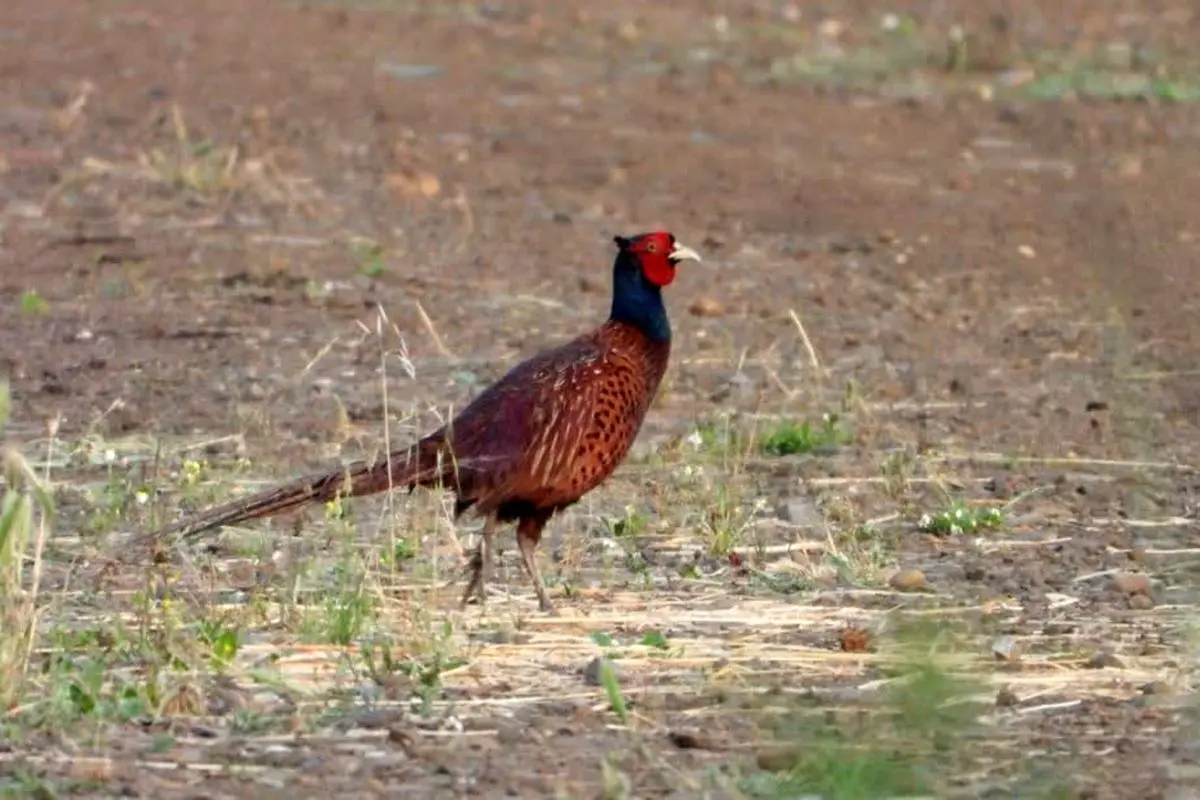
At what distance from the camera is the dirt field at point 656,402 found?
16.7 ft

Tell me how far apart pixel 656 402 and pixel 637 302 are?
7.10ft

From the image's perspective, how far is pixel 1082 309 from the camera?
35.9 feet

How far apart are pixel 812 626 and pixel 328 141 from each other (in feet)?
30.6

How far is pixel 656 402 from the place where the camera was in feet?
30.0

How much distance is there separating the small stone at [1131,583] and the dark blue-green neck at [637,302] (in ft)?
4.23

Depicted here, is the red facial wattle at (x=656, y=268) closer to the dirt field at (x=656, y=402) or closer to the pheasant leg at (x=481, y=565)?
the dirt field at (x=656, y=402)

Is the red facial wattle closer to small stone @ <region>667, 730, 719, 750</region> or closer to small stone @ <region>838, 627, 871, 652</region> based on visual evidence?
small stone @ <region>838, 627, 871, 652</region>

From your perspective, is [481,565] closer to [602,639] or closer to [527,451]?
[527,451]

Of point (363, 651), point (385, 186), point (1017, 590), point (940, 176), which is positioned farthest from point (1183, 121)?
point (363, 651)

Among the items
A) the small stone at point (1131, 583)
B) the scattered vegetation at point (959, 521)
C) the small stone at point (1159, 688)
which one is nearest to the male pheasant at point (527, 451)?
the scattered vegetation at point (959, 521)

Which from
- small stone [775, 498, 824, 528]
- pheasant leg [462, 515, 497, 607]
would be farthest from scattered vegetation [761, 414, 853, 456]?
pheasant leg [462, 515, 497, 607]

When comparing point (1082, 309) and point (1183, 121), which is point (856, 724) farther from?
point (1183, 121)

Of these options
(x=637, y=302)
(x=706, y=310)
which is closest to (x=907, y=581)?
(x=637, y=302)

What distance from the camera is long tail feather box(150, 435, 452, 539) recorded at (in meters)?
6.16
